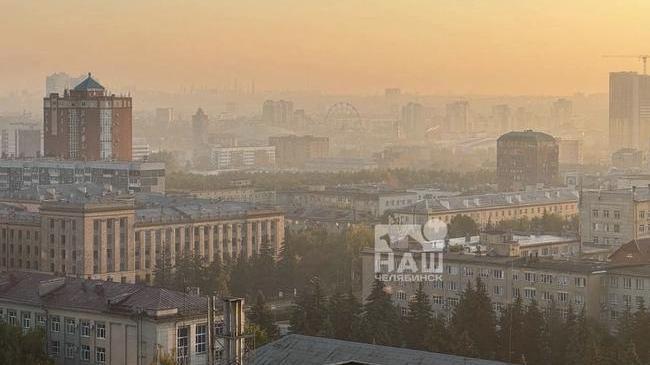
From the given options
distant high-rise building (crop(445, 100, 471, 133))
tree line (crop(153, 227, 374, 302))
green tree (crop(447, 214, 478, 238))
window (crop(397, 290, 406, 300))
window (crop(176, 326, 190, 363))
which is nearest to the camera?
window (crop(176, 326, 190, 363))

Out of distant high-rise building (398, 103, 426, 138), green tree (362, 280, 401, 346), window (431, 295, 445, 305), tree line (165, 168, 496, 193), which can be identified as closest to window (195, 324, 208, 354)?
green tree (362, 280, 401, 346)

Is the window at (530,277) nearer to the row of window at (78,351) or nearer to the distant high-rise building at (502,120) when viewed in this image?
the row of window at (78,351)

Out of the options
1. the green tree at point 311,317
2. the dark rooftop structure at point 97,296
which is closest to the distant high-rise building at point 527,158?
the green tree at point 311,317

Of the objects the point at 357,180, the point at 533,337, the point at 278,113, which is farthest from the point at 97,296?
the point at 278,113

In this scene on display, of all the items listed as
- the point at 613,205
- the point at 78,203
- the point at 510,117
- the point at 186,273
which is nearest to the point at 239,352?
the point at 186,273

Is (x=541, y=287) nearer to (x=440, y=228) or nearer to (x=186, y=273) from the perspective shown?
(x=186, y=273)

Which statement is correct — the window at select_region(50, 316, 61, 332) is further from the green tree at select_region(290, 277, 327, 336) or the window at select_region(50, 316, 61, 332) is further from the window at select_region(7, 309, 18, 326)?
the green tree at select_region(290, 277, 327, 336)
